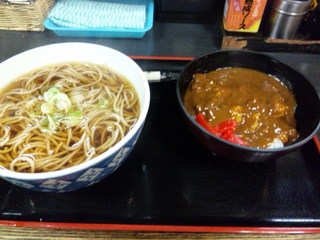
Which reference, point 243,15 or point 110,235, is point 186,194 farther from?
point 243,15

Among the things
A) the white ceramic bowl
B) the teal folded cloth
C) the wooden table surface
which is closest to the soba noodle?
the white ceramic bowl

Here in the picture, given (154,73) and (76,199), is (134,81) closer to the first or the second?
(154,73)

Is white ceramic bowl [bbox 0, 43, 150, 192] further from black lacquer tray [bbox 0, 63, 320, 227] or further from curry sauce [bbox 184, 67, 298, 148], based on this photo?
curry sauce [bbox 184, 67, 298, 148]

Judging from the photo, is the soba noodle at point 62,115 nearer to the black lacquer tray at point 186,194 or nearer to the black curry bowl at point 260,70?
the black lacquer tray at point 186,194

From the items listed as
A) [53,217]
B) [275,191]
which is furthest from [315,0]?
[53,217]

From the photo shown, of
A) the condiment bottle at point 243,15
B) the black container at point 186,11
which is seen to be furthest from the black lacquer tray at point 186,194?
the black container at point 186,11

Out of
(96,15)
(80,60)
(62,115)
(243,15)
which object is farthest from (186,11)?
(62,115)
